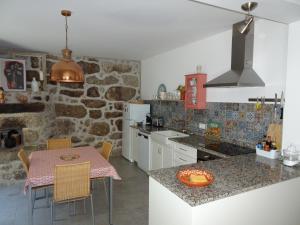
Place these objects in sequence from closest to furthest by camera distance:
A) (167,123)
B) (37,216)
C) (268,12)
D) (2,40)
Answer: (268,12) < (37,216) < (2,40) < (167,123)

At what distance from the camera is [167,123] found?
4238 millimetres

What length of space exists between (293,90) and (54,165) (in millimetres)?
2502

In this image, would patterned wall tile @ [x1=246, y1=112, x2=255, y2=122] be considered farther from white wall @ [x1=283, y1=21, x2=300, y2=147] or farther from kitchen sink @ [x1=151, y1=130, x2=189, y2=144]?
kitchen sink @ [x1=151, y1=130, x2=189, y2=144]

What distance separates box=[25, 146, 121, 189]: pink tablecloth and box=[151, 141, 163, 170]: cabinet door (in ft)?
3.61

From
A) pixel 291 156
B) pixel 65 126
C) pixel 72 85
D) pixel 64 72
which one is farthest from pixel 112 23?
pixel 65 126

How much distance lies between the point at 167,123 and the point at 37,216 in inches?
104

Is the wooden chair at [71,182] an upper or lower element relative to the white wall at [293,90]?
lower

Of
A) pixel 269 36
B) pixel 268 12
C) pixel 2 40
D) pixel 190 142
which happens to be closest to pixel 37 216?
pixel 190 142

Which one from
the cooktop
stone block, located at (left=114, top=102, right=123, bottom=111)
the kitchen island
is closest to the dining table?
the kitchen island

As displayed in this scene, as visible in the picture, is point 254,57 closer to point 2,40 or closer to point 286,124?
point 286,124

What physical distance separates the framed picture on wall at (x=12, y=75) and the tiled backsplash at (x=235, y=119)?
302 centimetres

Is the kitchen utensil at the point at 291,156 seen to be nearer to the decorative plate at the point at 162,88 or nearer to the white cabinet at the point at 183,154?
the white cabinet at the point at 183,154

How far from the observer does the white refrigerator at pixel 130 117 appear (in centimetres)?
455

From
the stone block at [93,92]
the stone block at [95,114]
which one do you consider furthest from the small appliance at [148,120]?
the stone block at [93,92]
